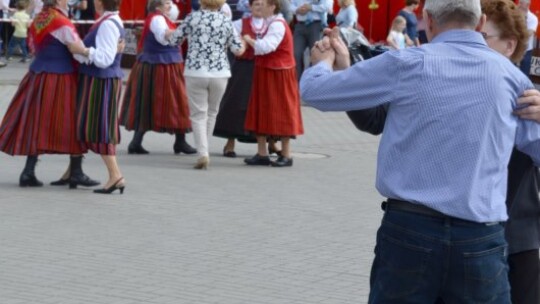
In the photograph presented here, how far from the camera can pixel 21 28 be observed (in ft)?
74.6

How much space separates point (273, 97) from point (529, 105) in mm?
7981

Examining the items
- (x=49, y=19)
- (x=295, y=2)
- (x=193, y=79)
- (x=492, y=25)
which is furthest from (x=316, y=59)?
(x=295, y=2)

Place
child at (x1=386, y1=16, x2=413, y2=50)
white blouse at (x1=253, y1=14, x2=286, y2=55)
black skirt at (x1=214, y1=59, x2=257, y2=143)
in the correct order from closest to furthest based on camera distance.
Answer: white blouse at (x1=253, y1=14, x2=286, y2=55), black skirt at (x1=214, y1=59, x2=257, y2=143), child at (x1=386, y1=16, x2=413, y2=50)

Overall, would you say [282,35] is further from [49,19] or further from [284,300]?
[284,300]

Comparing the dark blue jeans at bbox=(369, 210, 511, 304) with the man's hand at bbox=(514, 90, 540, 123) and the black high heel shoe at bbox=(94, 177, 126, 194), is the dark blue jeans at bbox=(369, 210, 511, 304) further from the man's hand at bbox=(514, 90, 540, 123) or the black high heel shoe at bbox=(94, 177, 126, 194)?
the black high heel shoe at bbox=(94, 177, 126, 194)

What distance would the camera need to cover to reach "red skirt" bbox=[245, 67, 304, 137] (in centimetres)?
1186

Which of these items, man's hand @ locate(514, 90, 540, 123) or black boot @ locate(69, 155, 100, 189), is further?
black boot @ locate(69, 155, 100, 189)

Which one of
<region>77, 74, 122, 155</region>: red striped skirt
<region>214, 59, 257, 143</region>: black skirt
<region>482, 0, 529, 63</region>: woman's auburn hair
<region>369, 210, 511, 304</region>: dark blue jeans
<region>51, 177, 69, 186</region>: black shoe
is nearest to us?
<region>369, 210, 511, 304</region>: dark blue jeans

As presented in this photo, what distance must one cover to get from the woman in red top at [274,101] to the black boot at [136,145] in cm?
117

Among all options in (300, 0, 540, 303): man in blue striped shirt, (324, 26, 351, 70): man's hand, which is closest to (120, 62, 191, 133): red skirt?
(324, 26, 351, 70): man's hand

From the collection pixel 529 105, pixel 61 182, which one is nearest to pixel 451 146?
pixel 529 105

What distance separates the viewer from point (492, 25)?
15.0 feet

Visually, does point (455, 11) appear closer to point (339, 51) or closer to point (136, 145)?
point (339, 51)

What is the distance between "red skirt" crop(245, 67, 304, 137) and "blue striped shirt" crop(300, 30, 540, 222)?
793cm
